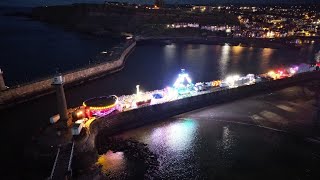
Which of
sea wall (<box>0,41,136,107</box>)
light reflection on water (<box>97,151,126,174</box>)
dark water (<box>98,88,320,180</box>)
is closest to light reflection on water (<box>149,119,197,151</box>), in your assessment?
dark water (<box>98,88,320,180</box>)

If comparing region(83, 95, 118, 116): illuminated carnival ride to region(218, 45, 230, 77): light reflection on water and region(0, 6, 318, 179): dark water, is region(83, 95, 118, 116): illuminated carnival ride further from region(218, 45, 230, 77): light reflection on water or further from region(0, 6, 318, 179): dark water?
region(218, 45, 230, 77): light reflection on water

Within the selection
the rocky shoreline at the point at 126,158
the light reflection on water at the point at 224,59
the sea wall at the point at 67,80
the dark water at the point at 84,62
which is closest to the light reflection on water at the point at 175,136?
the dark water at the point at 84,62

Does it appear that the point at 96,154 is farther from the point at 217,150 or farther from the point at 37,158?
the point at 217,150

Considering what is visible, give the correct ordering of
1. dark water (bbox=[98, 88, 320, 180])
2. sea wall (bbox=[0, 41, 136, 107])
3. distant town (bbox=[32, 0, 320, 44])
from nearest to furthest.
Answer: dark water (bbox=[98, 88, 320, 180])
sea wall (bbox=[0, 41, 136, 107])
distant town (bbox=[32, 0, 320, 44])

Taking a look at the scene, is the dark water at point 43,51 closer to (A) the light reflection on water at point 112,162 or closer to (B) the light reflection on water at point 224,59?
(A) the light reflection on water at point 112,162

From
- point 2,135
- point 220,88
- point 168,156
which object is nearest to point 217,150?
point 168,156

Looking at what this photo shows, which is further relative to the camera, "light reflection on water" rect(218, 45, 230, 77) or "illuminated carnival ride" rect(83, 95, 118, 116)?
"light reflection on water" rect(218, 45, 230, 77)

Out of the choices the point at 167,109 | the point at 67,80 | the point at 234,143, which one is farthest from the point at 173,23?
the point at 234,143
